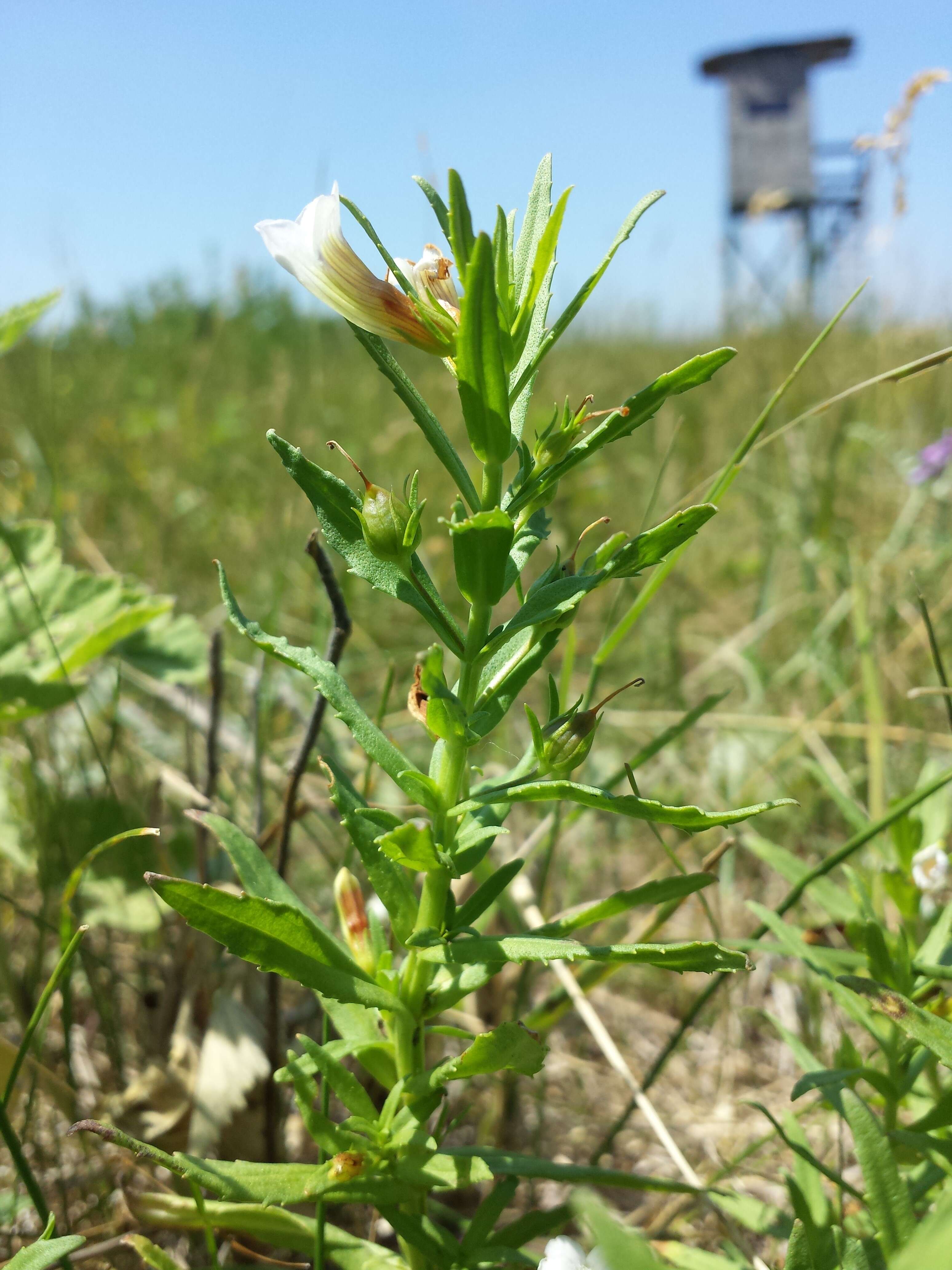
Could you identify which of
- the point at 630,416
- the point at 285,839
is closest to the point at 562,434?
the point at 630,416

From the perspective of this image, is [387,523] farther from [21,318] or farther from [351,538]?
[21,318]

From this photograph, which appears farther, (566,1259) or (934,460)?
(934,460)

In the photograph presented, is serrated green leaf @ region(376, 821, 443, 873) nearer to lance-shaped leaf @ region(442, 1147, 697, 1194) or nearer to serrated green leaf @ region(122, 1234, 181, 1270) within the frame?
lance-shaped leaf @ region(442, 1147, 697, 1194)

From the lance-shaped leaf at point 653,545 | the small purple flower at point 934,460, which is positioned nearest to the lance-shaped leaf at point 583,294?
the lance-shaped leaf at point 653,545

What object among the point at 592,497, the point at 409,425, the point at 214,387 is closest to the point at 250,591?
the point at 409,425

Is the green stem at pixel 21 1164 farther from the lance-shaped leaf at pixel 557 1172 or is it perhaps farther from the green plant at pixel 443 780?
the lance-shaped leaf at pixel 557 1172

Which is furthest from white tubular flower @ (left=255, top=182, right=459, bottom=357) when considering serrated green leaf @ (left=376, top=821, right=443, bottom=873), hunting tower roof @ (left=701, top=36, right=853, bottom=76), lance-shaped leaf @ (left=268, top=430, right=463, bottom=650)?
hunting tower roof @ (left=701, top=36, right=853, bottom=76)
